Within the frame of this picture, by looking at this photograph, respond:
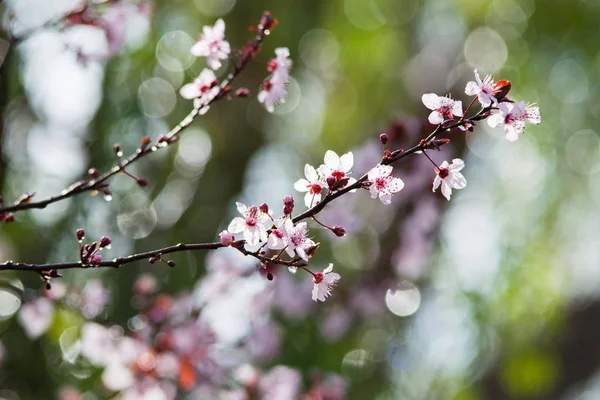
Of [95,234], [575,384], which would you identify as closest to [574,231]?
[575,384]

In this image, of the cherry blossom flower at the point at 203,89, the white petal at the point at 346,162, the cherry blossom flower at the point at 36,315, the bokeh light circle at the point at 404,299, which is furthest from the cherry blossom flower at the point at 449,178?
the bokeh light circle at the point at 404,299

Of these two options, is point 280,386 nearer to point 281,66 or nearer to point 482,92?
point 281,66

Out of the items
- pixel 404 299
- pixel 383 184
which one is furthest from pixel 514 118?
pixel 404 299

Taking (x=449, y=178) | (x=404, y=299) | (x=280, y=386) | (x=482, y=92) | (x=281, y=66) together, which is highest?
(x=482, y=92)

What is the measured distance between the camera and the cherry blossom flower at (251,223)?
1403 mm

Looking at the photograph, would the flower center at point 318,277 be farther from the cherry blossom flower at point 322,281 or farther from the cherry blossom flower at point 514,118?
the cherry blossom flower at point 514,118

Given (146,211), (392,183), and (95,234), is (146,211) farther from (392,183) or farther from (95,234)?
(392,183)

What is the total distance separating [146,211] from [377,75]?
3417 mm

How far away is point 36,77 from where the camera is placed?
3875mm

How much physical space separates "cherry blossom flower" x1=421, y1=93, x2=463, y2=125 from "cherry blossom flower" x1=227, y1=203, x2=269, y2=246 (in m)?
0.46

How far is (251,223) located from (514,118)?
0.67 meters

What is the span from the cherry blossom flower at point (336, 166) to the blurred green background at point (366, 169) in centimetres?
153

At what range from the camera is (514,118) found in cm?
143

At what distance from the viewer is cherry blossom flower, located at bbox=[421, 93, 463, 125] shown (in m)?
1.42
